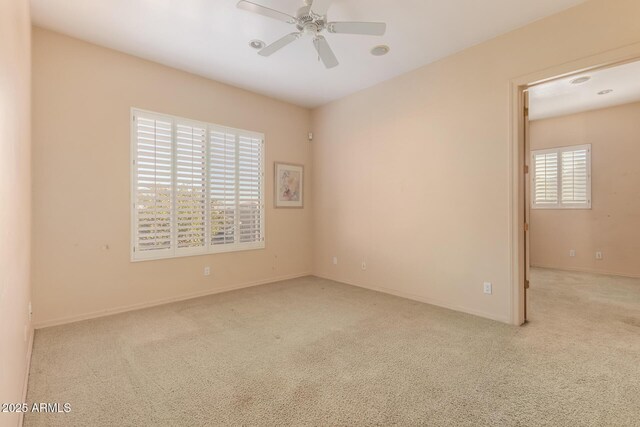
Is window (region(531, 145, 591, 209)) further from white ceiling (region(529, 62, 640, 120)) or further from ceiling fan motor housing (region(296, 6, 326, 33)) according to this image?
ceiling fan motor housing (region(296, 6, 326, 33))

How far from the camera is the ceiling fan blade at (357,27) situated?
2.52 meters

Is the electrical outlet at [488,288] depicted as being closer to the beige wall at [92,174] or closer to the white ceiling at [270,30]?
the white ceiling at [270,30]

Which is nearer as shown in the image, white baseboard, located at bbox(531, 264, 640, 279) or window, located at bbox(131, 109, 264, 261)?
window, located at bbox(131, 109, 264, 261)

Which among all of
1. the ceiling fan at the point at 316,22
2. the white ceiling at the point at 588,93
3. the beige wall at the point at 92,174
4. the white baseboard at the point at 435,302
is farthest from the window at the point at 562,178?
the beige wall at the point at 92,174

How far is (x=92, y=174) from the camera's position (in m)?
3.47

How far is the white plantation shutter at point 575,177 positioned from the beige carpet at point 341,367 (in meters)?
2.78

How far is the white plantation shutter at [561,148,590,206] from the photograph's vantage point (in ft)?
19.0

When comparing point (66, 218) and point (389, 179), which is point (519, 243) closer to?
point (389, 179)

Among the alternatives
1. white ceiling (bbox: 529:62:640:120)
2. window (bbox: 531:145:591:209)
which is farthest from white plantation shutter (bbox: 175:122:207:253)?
window (bbox: 531:145:591:209)

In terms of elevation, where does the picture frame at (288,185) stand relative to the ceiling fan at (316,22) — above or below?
below

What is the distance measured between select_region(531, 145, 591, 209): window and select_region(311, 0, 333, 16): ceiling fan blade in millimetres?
5914

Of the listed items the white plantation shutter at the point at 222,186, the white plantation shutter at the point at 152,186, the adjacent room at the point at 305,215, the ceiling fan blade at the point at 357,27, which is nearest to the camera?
the adjacent room at the point at 305,215

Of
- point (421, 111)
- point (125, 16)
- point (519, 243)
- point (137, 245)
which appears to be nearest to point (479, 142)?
point (421, 111)

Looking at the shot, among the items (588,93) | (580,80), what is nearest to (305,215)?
(580,80)
